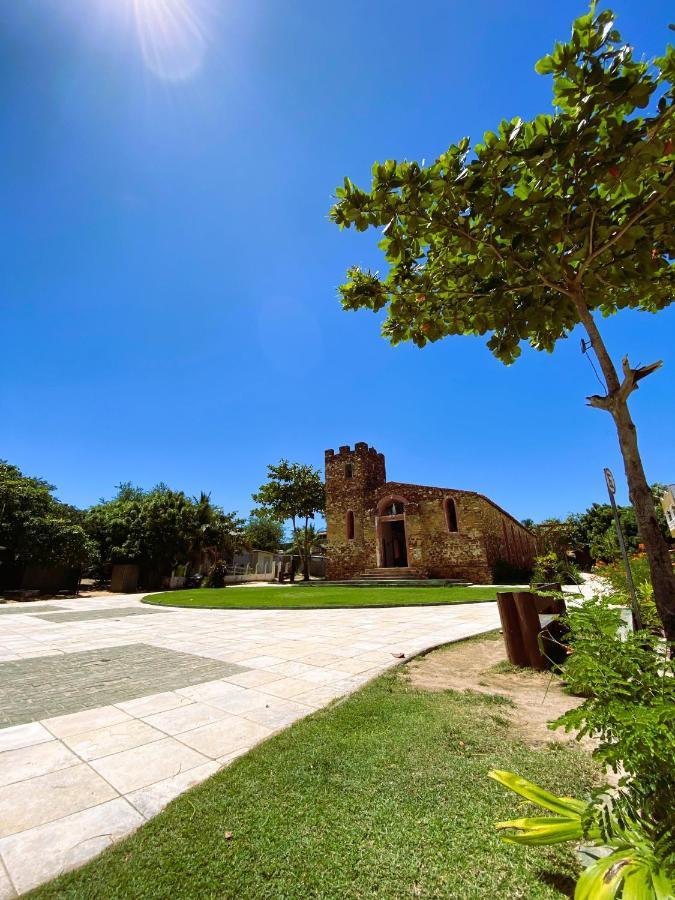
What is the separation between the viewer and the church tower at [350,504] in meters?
29.0

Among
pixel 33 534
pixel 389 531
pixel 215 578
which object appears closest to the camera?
pixel 33 534

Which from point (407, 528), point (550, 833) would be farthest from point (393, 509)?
point (550, 833)

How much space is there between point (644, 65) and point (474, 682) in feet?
18.6

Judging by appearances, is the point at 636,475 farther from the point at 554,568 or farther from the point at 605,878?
the point at 554,568

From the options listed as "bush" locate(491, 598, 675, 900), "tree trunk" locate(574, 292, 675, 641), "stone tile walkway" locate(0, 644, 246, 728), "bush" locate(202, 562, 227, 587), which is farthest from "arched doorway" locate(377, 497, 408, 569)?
"bush" locate(491, 598, 675, 900)

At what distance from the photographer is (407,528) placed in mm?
27062

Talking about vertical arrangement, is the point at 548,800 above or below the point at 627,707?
below

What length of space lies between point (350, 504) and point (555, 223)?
28147 mm

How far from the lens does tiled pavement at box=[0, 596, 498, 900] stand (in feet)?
7.53

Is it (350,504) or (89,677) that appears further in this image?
(350,504)

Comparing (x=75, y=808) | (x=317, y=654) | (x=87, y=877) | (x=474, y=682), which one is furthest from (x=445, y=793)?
(x=317, y=654)

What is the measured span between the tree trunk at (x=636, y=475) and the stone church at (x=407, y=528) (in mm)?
23043

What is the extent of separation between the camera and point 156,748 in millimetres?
3170

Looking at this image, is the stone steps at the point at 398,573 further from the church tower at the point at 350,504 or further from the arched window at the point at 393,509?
the arched window at the point at 393,509
